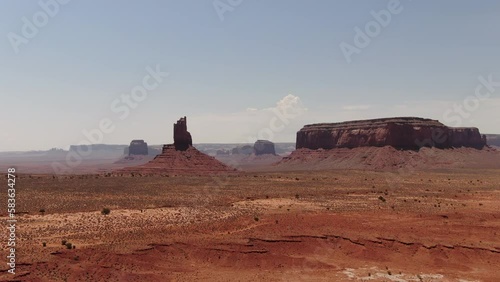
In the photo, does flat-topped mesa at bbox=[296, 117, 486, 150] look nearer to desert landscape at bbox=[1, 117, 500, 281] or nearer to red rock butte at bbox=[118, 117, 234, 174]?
red rock butte at bbox=[118, 117, 234, 174]

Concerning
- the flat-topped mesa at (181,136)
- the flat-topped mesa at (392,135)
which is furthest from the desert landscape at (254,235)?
the flat-topped mesa at (392,135)

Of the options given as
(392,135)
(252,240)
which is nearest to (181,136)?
(392,135)

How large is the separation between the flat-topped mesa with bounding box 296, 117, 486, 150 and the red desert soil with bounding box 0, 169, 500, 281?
275 feet

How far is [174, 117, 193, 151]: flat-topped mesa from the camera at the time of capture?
102 m

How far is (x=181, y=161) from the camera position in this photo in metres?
95.7

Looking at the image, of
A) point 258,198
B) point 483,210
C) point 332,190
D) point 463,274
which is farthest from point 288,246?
point 332,190

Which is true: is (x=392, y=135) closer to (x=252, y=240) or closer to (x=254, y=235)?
(x=254, y=235)

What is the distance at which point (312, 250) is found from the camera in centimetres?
2608

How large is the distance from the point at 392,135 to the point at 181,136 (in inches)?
2549

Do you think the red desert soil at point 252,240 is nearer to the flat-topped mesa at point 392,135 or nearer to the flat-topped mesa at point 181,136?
the flat-topped mesa at point 181,136

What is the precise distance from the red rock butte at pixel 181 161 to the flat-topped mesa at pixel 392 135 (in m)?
52.7

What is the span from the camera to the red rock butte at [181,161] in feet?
301

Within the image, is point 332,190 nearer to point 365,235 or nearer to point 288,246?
point 365,235

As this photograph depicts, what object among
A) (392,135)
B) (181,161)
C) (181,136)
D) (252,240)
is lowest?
(252,240)
